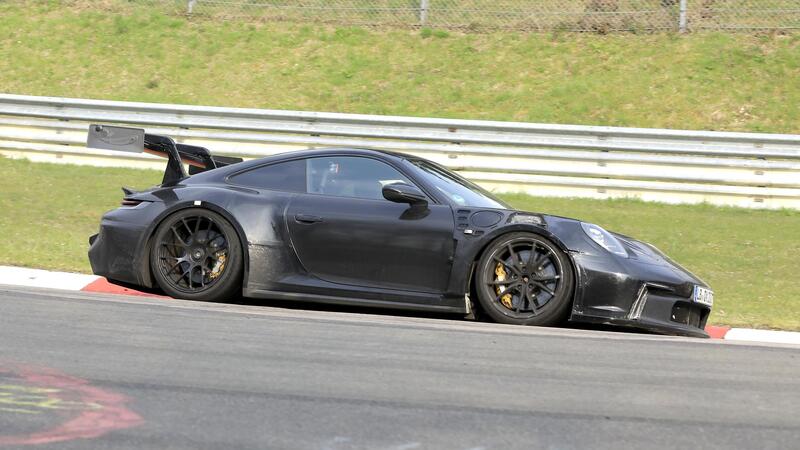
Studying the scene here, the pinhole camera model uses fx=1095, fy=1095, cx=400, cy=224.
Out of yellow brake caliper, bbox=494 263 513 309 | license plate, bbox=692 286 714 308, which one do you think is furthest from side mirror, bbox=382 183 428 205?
license plate, bbox=692 286 714 308

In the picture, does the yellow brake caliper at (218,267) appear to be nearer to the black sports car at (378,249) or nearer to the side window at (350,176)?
the black sports car at (378,249)

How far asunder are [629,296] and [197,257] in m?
2.85

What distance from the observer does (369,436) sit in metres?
4.10

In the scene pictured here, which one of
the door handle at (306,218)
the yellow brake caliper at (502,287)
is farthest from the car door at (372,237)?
the yellow brake caliper at (502,287)

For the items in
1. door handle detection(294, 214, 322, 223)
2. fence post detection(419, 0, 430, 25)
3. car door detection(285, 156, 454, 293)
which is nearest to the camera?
car door detection(285, 156, 454, 293)

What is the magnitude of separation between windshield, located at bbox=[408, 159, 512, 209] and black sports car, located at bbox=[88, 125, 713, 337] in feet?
0.06

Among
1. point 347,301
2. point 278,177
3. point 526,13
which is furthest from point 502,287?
point 526,13

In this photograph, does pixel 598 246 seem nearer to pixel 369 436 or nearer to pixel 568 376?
pixel 568 376

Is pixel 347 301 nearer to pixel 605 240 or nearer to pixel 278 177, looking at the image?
pixel 278 177

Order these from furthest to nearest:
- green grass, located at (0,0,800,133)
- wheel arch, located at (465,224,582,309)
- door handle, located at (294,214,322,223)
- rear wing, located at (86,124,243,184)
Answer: green grass, located at (0,0,800,133)
rear wing, located at (86,124,243,184)
door handle, located at (294,214,322,223)
wheel arch, located at (465,224,582,309)

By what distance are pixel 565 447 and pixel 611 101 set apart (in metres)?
12.8

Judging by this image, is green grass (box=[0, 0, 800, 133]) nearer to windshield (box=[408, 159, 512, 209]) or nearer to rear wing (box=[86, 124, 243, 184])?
windshield (box=[408, 159, 512, 209])

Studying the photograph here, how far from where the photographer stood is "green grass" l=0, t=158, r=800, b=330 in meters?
8.58

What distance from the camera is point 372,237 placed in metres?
7.05
